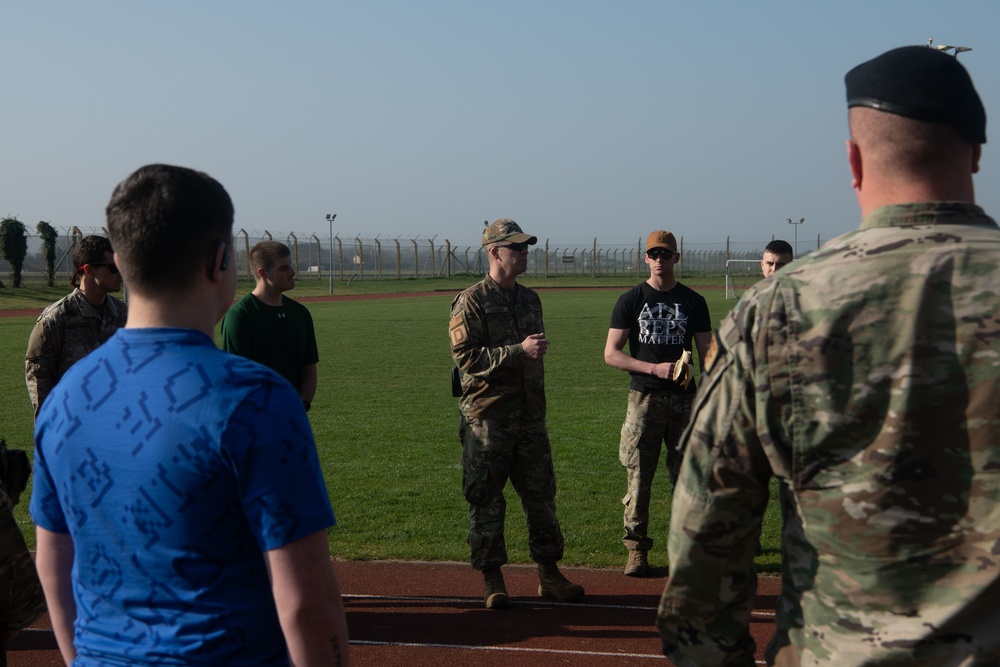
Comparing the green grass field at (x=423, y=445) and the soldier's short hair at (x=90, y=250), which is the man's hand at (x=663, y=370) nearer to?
the green grass field at (x=423, y=445)

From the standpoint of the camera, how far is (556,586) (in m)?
6.58

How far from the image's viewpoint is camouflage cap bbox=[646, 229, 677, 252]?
298 inches

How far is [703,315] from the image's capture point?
7574 millimetres

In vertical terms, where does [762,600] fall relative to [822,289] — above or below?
below

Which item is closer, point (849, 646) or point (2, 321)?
point (849, 646)

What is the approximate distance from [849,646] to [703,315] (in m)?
5.65

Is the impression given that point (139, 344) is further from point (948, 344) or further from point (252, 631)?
point (948, 344)

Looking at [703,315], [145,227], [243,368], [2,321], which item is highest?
[145,227]

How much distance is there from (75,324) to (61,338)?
0.41ft

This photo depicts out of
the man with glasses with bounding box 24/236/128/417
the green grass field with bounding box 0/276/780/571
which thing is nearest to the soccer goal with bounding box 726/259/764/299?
the green grass field with bounding box 0/276/780/571

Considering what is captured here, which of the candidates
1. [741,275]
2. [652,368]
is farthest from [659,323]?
[741,275]

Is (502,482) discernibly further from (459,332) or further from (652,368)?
(652,368)

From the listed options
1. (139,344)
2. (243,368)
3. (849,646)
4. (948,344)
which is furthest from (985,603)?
(139,344)

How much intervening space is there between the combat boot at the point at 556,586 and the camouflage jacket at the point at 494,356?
1024 millimetres
